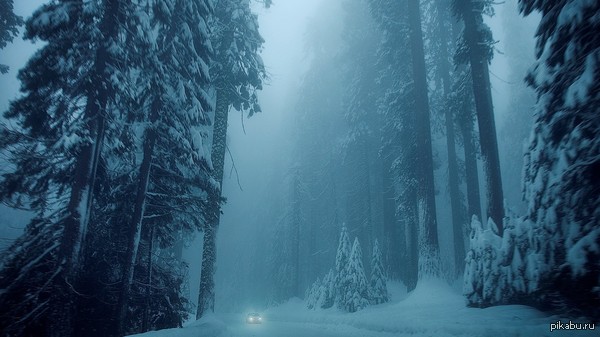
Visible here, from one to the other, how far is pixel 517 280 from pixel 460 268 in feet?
46.5

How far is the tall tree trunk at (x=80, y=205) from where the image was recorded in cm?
709

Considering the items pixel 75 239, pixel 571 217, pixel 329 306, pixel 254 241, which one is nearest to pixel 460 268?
pixel 329 306

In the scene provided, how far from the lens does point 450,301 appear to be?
37.6 ft

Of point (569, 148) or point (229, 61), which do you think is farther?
point (229, 61)

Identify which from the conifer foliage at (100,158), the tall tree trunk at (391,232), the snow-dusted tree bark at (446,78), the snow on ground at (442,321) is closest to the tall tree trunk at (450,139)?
the snow-dusted tree bark at (446,78)

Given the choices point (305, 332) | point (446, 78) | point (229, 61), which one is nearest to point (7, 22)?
point (229, 61)

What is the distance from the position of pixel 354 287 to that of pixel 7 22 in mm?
22673

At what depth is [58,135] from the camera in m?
8.49

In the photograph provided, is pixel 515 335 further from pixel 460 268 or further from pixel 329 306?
pixel 329 306

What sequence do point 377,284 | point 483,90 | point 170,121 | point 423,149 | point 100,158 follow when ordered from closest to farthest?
point 100,158 → point 170,121 → point 483,90 → point 423,149 → point 377,284

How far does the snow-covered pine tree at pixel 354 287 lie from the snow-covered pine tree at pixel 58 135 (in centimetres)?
1478

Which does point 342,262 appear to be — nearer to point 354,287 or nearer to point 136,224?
point 354,287

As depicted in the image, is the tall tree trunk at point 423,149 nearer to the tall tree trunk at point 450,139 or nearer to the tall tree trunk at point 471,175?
the tall tree trunk at point 471,175

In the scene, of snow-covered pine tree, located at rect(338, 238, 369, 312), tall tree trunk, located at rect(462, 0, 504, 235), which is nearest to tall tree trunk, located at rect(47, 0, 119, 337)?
tall tree trunk, located at rect(462, 0, 504, 235)
